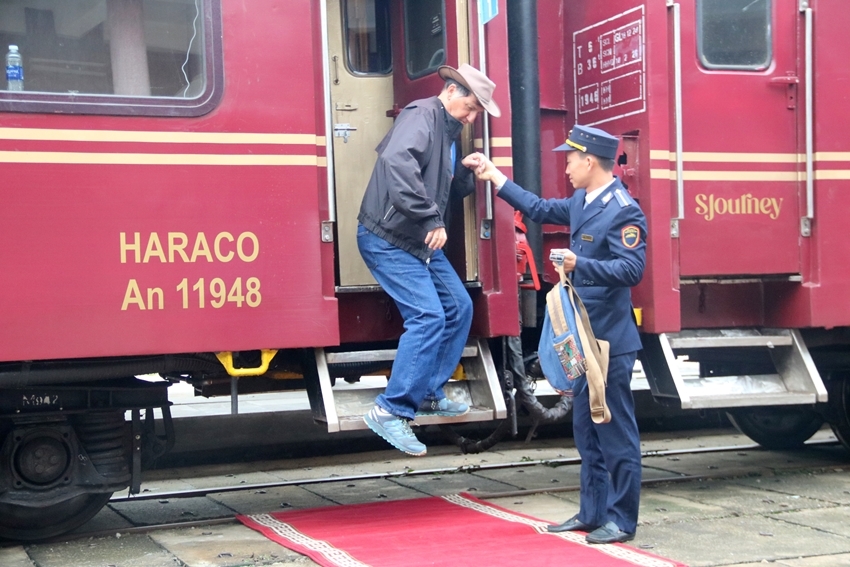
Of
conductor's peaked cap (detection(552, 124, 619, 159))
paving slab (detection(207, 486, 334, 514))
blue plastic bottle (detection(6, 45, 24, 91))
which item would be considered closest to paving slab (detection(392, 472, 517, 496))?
paving slab (detection(207, 486, 334, 514))

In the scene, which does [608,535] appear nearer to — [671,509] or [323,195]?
[671,509]

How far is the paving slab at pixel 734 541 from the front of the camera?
14.8ft

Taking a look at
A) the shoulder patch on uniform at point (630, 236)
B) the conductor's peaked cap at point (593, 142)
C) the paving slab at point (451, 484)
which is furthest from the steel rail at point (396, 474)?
the conductor's peaked cap at point (593, 142)

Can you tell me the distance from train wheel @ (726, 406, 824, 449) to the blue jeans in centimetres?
302

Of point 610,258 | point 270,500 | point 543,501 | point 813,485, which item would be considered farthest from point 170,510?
point 813,485

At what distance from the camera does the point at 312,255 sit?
4887 mm

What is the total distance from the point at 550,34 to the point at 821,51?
62.1 inches

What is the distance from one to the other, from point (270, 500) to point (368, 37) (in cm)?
272

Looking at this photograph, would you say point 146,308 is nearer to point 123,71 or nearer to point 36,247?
point 36,247

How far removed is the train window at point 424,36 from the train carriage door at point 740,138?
147cm

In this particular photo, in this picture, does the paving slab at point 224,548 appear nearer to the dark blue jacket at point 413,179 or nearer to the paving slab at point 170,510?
the paving slab at point 170,510

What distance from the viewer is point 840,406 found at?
6.77 meters

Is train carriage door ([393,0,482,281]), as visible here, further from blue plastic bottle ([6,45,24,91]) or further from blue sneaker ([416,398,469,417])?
blue plastic bottle ([6,45,24,91])

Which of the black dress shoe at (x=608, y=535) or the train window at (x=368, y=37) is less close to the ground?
the train window at (x=368, y=37)
